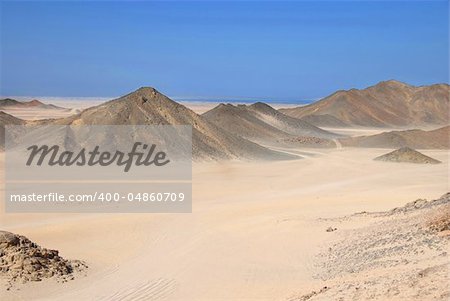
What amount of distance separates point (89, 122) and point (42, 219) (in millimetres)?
17830

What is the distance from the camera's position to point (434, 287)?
816 centimetres

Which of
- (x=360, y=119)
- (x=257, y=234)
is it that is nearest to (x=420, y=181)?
(x=257, y=234)

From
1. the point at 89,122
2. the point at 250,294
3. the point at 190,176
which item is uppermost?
the point at 89,122

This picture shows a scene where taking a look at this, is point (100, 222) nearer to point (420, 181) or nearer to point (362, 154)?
point (420, 181)

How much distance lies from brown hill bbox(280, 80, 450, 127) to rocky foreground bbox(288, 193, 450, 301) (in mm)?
72623

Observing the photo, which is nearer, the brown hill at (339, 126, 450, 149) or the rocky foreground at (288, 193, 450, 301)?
the rocky foreground at (288, 193, 450, 301)

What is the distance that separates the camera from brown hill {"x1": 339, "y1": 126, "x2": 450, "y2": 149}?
57688mm

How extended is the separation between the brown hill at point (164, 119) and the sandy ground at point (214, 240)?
6951 millimetres

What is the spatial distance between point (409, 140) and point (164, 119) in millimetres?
30144
